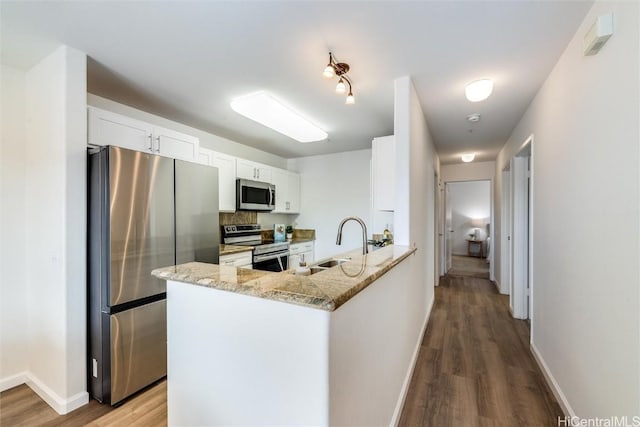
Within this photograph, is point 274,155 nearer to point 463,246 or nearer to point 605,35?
point 605,35

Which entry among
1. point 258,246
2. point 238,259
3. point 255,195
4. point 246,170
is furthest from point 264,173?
point 238,259

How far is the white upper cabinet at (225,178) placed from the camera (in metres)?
3.50

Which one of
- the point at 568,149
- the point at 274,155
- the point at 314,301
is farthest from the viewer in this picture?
the point at 274,155

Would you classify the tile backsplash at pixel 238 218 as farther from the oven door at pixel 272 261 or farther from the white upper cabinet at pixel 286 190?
the oven door at pixel 272 261

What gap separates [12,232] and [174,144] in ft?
4.47

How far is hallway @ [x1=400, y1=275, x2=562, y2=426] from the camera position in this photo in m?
1.81

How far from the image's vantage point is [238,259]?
328 centimetres

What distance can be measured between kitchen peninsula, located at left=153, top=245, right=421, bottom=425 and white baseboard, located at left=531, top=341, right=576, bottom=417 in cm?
127

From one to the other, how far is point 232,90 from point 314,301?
2.22 meters

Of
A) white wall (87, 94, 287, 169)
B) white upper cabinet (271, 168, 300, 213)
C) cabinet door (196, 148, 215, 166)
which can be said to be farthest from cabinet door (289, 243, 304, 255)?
cabinet door (196, 148, 215, 166)

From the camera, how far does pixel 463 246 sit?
8.66 meters

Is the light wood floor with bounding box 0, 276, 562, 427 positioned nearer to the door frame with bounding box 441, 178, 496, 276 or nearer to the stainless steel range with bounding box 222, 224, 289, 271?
the stainless steel range with bounding box 222, 224, 289, 271

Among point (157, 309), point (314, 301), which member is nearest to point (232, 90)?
point (157, 309)

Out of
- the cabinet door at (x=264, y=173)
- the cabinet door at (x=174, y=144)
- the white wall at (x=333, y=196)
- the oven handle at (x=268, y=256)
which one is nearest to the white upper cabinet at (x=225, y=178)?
the cabinet door at (x=264, y=173)
